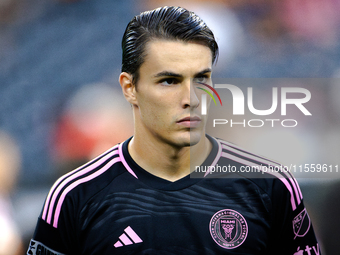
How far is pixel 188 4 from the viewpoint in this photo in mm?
2348

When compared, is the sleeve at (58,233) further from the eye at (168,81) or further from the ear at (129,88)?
the eye at (168,81)

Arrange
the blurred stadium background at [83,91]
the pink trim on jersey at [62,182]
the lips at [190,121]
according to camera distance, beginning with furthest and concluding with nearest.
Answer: the blurred stadium background at [83,91] → the pink trim on jersey at [62,182] → the lips at [190,121]

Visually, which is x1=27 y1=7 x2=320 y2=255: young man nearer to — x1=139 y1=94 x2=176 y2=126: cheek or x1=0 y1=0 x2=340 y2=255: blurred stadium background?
x1=139 y1=94 x2=176 y2=126: cheek

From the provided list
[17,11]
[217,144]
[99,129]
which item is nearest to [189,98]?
[217,144]

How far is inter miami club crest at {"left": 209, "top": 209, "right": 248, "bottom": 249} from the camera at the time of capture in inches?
61.6

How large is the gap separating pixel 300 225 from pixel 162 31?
4.13 ft

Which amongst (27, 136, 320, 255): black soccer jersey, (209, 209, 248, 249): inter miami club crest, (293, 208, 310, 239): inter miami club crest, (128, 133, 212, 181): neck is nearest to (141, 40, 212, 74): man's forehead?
(128, 133, 212, 181): neck

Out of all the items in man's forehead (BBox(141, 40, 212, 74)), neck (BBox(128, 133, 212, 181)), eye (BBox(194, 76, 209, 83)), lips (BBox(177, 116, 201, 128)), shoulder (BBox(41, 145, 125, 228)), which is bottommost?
shoulder (BBox(41, 145, 125, 228))

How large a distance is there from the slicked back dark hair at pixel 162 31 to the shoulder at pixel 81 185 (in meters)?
0.48

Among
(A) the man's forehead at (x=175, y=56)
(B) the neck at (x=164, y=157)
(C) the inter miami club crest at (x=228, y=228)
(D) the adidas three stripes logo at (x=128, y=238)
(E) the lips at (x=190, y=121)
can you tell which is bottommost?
(D) the adidas three stripes logo at (x=128, y=238)

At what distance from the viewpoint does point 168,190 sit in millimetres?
1606

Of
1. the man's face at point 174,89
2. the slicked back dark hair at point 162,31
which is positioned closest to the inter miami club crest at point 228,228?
the man's face at point 174,89

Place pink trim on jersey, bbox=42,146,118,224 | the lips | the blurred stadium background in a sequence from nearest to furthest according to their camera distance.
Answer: the lips → pink trim on jersey, bbox=42,146,118,224 → the blurred stadium background

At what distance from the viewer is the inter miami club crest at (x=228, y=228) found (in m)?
1.57
